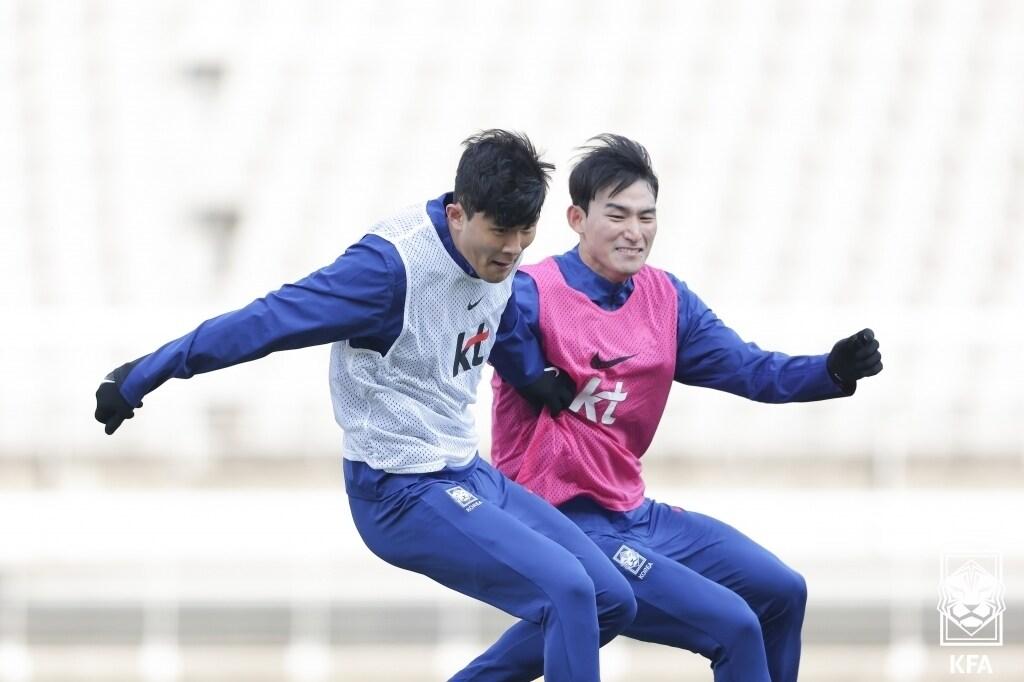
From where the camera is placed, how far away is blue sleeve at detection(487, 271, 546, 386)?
3721mm

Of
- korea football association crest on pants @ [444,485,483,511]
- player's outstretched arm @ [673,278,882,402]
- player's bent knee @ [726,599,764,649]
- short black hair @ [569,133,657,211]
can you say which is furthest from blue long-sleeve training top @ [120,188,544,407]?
player's bent knee @ [726,599,764,649]

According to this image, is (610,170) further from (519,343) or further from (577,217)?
(519,343)

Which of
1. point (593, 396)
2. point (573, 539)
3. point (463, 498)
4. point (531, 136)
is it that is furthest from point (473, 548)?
point (531, 136)

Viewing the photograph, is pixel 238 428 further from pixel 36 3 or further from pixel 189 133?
pixel 36 3

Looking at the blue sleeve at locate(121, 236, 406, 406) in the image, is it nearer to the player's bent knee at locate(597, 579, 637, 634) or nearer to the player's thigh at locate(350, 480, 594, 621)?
the player's thigh at locate(350, 480, 594, 621)

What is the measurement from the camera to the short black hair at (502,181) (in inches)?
130

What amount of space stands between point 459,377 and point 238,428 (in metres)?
5.53

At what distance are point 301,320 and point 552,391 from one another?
2.50 ft

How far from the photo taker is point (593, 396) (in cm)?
386

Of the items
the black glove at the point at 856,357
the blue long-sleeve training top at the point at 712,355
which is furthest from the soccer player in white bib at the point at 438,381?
the black glove at the point at 856,357

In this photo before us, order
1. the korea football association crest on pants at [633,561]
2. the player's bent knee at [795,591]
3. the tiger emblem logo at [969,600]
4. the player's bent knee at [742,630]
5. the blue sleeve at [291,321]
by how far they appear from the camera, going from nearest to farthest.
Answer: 1. the blue sleeve at [291,321]
2. the player's bent knee at [742,630]
3. the korea football association crest on pants at [633,561]
4. the player's bent knee at [795,591]
5. the tiger emblem logo at [969,600]

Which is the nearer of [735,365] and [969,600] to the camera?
[735,365]

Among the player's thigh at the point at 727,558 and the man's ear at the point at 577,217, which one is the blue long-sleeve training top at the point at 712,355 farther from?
the player's thigh at the point at 727,558

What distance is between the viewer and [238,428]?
8875 millimetres
